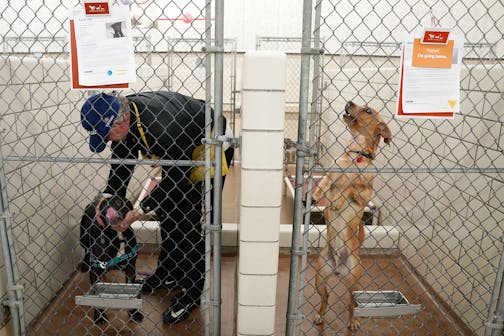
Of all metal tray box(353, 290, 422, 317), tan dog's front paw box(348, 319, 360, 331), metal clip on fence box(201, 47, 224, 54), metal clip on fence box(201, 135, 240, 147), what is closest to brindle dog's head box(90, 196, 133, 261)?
metal clip on fence box(201, 135, 240, 147)

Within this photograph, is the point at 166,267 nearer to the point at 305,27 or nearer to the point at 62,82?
the point at 62,82

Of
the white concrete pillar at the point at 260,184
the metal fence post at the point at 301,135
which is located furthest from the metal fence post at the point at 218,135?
the metal fence post at the point at 301,135

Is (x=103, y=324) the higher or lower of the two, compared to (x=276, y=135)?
lower

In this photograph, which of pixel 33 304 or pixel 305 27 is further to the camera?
pixel 33 304

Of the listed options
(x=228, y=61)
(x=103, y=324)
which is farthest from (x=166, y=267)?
(x=228, y=61)

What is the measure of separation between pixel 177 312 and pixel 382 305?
122 cm

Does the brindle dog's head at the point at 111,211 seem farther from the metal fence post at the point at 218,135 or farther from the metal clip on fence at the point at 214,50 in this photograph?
the metal clip on fence at the point at 214,50

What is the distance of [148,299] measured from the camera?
274cm

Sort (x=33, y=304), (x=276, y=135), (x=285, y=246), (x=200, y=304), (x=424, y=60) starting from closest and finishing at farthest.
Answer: (x=276, y=135) → (x=424, y=60) → (x=33, y=304) → (x=200, y=304) → (x=285, y=246)

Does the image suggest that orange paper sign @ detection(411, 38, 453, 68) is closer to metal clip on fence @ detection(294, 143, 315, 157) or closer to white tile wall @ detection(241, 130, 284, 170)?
metal clip on fence @ detection(294, 143, 315, 157)

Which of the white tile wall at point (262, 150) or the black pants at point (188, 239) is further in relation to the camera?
the black pants at point (188, 239)

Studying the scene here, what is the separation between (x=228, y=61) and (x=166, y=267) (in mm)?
4268

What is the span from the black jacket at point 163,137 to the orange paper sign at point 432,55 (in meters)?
1.03

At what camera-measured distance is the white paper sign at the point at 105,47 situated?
1594mm
